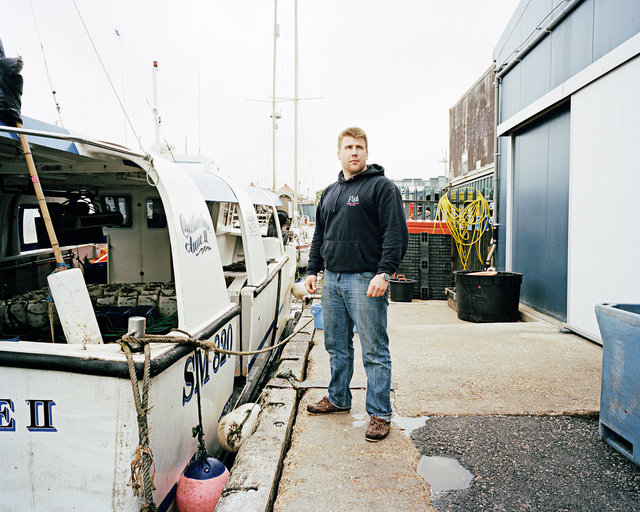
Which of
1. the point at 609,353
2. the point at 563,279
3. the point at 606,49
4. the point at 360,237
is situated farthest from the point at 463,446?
the point at 606,49

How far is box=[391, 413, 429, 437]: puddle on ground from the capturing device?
322 centimetres

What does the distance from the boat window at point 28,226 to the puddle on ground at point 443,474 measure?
213 inches

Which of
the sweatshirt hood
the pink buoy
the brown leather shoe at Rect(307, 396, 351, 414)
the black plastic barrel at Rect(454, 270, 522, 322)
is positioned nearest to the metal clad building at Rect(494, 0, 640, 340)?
the black plastic barrel at Rect(454, 270, 522, 322)

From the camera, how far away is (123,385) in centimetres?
224

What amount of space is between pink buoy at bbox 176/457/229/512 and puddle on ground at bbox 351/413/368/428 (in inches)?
41.3

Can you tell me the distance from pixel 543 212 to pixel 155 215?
18.6 ft

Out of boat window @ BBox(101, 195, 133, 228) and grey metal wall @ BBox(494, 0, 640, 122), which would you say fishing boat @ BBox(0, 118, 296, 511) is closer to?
boat window @ BBox(101, 195, 133, 228)

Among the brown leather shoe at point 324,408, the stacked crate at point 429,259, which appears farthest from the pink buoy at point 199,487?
the stacked crate at point 429,259

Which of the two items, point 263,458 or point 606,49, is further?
point 606,49

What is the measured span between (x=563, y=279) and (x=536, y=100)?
265 centimetres

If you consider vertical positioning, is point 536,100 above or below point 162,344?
above

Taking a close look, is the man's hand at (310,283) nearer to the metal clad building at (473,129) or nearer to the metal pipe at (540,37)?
the metal pipe at (540,37)

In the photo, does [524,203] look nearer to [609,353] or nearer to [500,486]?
[609,353]

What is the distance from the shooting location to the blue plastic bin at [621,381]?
2.57 metres
